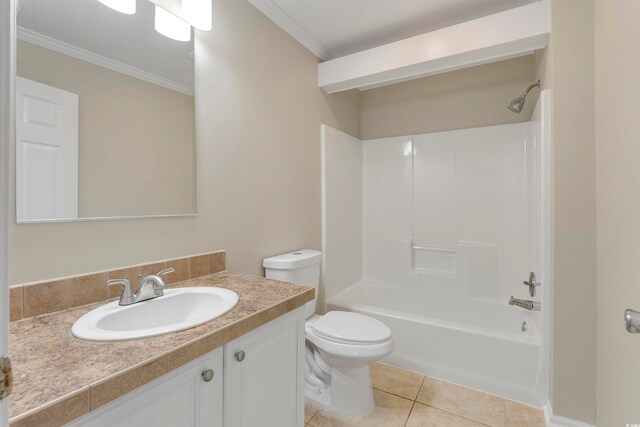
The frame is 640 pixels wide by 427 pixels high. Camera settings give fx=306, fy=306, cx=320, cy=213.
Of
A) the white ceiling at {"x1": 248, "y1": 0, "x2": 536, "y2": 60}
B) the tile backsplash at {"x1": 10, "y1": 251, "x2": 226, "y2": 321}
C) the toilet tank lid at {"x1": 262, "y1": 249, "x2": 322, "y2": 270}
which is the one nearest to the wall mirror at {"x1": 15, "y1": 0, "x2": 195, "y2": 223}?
the tile backsplash at {"x1": 10, "y1": 251, "x2": 226, "y2": 321}

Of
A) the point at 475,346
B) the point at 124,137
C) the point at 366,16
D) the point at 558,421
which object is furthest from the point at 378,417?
the point at 366,16

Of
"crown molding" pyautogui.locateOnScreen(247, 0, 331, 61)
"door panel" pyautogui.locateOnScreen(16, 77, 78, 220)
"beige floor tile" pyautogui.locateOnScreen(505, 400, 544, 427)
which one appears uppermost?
"crown molding" pyautogui.locateOnScreen(247, 0, 331, 61)

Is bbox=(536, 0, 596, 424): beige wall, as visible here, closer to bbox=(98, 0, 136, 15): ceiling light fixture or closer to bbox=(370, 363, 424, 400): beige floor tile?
bbox=(370, 363, 424, 400): beige floor tile

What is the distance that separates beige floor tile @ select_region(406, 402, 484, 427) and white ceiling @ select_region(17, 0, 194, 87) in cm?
212

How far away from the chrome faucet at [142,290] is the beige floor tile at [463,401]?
1642 millimetres

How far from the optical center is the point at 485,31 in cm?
182

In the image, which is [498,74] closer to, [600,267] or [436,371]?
[600,267]

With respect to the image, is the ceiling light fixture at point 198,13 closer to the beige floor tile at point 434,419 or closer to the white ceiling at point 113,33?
the white ceiling at point 113,33

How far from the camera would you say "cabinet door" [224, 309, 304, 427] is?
956 mm

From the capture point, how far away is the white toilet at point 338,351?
5.39 ft

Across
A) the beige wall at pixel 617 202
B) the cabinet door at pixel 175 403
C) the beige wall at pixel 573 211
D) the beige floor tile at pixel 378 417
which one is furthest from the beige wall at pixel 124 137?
the beige wall at pixel 573 211

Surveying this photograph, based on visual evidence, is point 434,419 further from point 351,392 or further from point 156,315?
point 156,315

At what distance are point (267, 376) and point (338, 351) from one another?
2.16ft

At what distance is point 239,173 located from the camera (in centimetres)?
172
